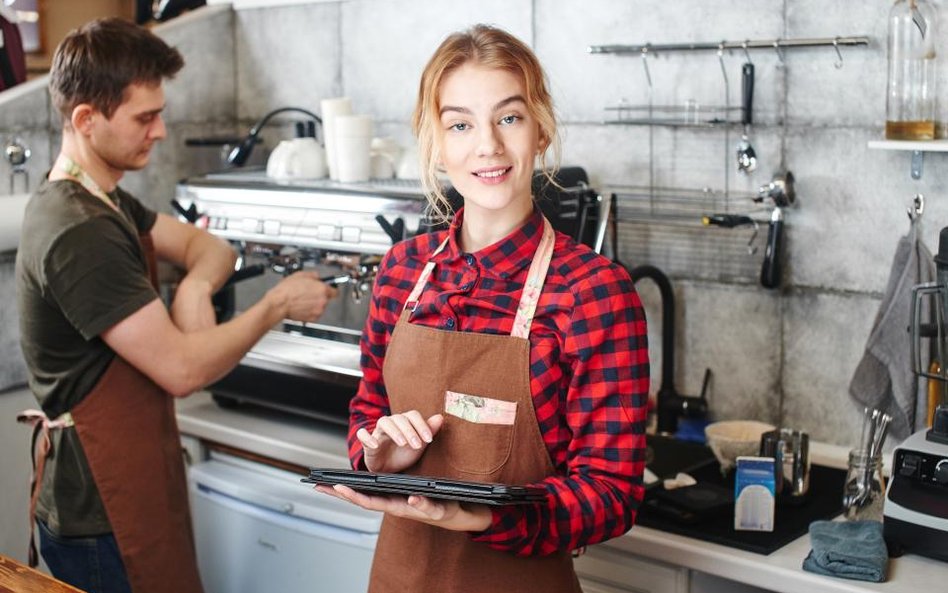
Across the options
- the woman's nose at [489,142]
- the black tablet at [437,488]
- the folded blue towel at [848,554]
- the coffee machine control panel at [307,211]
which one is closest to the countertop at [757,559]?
the folded blue towel at [848,554]

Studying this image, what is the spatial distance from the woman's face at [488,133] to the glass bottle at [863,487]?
2.87 ft

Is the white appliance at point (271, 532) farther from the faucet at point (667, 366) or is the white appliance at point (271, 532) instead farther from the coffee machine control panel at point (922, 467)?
the coffee machine control panel at point (922, 467)

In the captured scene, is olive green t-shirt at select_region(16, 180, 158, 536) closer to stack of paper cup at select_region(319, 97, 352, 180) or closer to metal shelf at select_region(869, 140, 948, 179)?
stack of paper cup at select_region(319, 97, 352, 180)

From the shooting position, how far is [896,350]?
7.29 feet

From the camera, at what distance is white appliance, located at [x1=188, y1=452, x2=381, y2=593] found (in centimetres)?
239

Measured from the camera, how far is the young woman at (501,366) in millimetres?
1506

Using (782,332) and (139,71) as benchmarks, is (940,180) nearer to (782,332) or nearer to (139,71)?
(782,332)

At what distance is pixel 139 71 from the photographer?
85.5 inches

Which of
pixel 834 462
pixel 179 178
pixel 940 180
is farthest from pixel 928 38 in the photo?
pixel 179 178

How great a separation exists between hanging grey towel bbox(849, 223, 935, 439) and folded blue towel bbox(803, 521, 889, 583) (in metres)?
0.42

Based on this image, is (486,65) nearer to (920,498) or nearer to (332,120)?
(920,498)

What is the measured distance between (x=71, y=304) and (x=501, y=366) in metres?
0.87

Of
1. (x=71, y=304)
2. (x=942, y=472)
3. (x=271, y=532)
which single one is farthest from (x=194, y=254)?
(x=942, y=472)

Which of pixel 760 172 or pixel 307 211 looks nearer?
pixel 760 172
